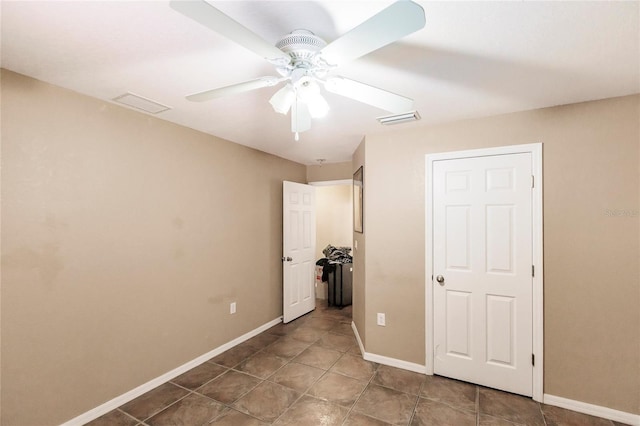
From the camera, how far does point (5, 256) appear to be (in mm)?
1782

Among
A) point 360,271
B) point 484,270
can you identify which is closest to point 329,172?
point 360,271

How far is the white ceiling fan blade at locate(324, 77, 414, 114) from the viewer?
1.34 metres

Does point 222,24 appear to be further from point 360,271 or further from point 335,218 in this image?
point 335,218

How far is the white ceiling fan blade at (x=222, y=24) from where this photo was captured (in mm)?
848

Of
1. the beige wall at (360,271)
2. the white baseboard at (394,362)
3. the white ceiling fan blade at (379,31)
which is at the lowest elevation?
the white baseboard at (394,362)

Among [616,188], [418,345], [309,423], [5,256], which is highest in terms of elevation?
[616,188]

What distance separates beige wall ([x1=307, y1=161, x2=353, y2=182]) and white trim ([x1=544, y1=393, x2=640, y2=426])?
3263 millimetres

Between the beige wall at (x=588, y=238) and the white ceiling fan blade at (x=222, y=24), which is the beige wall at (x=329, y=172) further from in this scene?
the white ceiling fan blade at (x=222, y=24)

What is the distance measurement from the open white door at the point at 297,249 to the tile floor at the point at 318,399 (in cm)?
111

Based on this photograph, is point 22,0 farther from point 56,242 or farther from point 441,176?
point 441,176

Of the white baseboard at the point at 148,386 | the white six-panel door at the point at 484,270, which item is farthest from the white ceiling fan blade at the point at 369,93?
the white baseboard at the point at 148,386

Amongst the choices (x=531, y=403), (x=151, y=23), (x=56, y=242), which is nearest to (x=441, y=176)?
(x=531, y=403)

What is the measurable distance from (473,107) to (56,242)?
10.5 feet

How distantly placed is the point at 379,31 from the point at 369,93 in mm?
420
